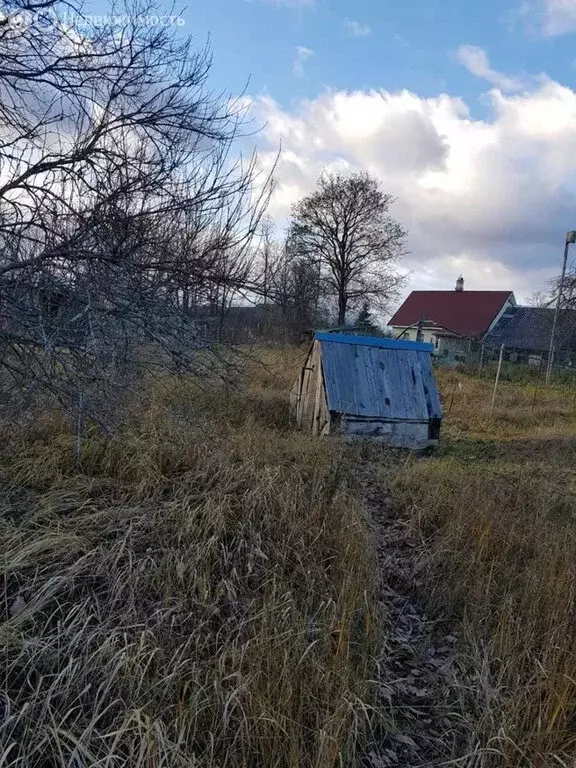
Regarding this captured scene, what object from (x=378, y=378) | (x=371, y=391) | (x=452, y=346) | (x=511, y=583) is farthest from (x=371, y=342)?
(x=452, y=346)

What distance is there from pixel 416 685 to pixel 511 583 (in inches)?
44.8

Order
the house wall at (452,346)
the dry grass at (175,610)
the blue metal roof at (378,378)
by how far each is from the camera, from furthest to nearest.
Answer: the house wall at (452,346), the blue metal roof at (378,378), the dry grass at (175,610)

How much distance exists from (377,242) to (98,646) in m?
30.0

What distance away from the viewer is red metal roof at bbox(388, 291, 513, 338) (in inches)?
1304

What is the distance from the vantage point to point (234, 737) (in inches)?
81.0

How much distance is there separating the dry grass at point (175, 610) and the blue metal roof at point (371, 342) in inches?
168

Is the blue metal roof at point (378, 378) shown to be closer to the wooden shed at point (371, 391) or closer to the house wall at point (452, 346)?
the wooden shed at point (371, 391)

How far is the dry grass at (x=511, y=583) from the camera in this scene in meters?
2.25

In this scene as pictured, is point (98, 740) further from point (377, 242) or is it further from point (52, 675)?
point (377, 242)

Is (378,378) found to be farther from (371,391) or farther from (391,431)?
(391,431)

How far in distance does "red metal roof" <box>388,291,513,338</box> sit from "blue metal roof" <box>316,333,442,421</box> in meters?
24.5

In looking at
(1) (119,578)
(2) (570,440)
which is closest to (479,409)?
(2) (570,440)

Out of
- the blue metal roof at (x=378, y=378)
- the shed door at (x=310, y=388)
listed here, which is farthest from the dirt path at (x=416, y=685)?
the shed door at (x=310, y=388)

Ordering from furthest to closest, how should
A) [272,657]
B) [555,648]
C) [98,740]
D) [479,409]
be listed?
[479,409] → [555,648] → [272,657] → [98,740]
